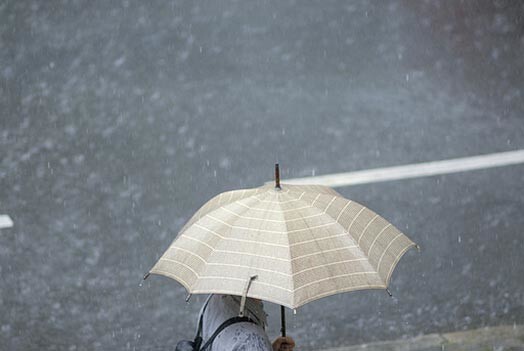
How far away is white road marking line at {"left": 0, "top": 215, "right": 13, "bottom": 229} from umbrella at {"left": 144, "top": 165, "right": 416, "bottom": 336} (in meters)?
3.32

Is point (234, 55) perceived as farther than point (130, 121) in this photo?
Answer: Yes

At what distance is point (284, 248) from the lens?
3.52 meters

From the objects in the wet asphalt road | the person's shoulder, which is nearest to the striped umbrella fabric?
the person's shoulder

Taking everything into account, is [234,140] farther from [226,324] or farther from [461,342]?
[226,324]

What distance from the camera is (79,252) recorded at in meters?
6.65

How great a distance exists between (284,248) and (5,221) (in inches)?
155

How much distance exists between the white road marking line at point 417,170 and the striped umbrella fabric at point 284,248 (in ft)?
11.0

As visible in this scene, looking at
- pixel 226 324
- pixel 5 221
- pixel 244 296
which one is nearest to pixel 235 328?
pixel 226 324

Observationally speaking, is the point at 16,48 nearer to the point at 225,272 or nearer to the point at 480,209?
the point at 480,209

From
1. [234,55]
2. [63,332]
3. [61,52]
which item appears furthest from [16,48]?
[63,332]

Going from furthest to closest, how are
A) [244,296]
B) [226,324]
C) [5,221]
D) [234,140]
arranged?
1. [234,140]
2. [5,221]
3. [226,324]
4. [244,296]

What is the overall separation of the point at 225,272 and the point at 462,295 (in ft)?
11.1

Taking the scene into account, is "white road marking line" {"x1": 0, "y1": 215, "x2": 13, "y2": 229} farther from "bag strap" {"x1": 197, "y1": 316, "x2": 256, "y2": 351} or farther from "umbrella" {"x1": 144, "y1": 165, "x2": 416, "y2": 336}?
"bag strap" {"x1": 197, "y1": 316, "x2": 256, "y2": 351}

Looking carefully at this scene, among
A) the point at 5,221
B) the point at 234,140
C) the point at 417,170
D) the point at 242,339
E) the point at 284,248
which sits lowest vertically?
the point at 242,339
